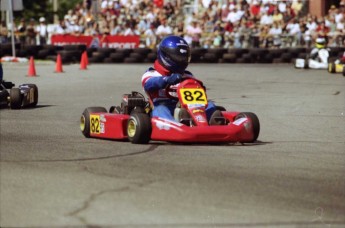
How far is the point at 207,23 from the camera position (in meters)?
31.7

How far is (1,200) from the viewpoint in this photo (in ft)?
20.4

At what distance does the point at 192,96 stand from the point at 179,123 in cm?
41

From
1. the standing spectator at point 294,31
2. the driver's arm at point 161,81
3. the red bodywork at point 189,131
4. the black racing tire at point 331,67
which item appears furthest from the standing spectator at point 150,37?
the red bodywork at point 189,131

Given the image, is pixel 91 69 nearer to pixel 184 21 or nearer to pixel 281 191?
pixel 184 21

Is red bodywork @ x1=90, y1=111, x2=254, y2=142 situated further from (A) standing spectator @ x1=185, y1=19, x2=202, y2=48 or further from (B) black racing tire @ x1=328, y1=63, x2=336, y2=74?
(A) standing spectator @ x1=185, y1=19, x2=202, y2=48

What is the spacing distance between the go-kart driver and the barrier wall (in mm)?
20291

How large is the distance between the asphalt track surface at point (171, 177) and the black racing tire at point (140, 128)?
12 centimetres

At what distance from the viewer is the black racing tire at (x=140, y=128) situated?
9230mm

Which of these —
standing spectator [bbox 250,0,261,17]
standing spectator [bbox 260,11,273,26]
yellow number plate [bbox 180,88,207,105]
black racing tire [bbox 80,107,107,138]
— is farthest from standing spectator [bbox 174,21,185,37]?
yellow number plate [bbox 180,88,207,105]

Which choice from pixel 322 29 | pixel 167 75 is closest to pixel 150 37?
pixel 322 29

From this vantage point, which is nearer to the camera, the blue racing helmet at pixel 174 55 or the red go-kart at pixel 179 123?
the red go-kart at pixel 179 123

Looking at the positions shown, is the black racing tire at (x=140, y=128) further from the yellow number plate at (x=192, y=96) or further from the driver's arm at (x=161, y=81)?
the driver's arm at (x=161, y=81)

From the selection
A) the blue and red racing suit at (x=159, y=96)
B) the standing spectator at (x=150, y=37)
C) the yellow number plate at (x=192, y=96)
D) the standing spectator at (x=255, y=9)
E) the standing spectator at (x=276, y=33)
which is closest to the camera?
the yellow number plate at (x=192, y=96)

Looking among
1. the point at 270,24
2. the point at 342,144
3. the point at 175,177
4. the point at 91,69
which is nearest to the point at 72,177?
the point at 175,177
